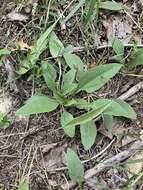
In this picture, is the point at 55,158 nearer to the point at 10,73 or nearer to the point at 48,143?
the point at 48,143

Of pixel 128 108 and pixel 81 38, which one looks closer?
pixel 128 108

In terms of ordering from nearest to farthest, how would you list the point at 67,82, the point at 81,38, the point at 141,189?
the point at 141,189
the point at 67,82
the point at 81,38

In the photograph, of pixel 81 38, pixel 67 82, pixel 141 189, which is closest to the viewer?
pixel 141 189

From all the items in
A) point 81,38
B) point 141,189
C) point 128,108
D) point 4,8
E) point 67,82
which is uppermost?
point 4,8

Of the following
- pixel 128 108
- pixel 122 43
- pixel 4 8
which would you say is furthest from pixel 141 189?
pixel 4 8

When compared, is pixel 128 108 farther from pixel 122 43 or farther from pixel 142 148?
pixel 122 43

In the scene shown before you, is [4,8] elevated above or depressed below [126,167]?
above

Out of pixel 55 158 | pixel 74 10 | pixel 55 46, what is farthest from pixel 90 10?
pixel 55 158
